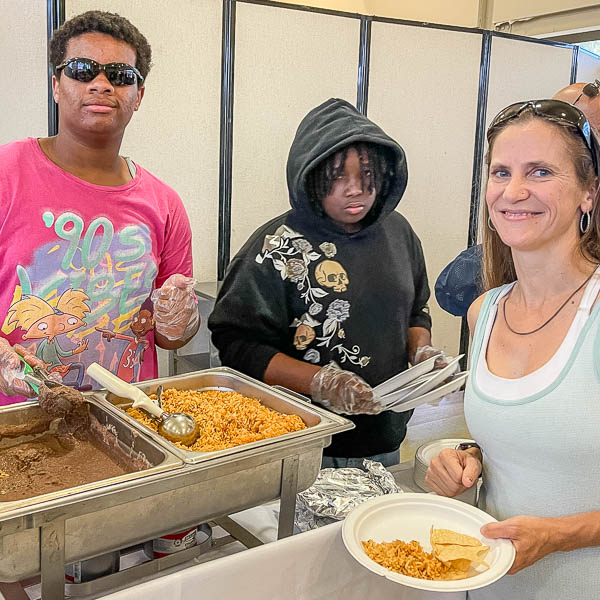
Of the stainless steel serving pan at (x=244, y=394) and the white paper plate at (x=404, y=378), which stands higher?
the stainless steel serving pan at (x=244, y=394)

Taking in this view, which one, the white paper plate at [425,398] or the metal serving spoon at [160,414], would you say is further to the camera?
the white paper plate at [425,398]

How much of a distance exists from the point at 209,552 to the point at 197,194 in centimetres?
168

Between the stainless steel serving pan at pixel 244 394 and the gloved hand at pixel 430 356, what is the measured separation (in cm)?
59

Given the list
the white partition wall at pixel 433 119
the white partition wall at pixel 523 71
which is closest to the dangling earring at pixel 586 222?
the white partition wall at pixel 433 119

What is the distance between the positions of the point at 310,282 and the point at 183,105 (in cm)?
113

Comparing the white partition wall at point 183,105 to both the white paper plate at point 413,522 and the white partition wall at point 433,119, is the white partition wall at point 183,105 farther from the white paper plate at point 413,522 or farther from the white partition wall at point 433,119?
the white paper plate at point 413,522

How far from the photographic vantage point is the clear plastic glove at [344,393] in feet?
5.16

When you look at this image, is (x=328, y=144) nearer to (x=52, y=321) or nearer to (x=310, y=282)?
(x=310, y=282)

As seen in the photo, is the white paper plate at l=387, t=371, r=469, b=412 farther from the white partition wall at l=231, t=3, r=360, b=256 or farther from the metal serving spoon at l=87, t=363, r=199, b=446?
the white partition wall at l=231, t=3, r=360, b=256

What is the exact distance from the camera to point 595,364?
89 centimetres

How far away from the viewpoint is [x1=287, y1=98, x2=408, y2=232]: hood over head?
1.60 m

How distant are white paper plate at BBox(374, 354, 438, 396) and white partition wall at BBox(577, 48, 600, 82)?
259 centimetres

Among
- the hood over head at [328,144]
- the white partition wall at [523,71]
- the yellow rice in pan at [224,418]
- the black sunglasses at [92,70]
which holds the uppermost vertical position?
the white partition wall at [523,71]

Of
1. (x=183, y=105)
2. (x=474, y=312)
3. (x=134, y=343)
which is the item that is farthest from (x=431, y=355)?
(x=183, y=105)
